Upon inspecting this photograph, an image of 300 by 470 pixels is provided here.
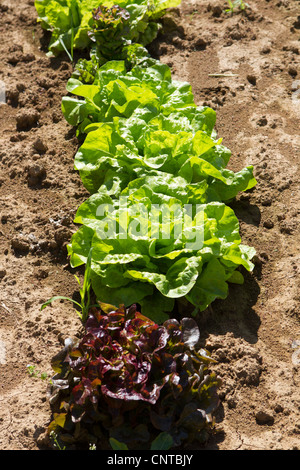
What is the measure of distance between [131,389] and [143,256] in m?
0.85

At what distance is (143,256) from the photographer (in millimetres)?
3541

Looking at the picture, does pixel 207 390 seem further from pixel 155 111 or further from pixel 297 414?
pixel 155 111

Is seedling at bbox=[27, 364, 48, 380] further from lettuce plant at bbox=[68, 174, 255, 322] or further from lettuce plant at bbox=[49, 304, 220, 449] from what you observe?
lettuce plant at bbox=[68, 174, 255, 322]

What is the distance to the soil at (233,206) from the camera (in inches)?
131

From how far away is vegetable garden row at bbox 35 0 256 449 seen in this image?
3.04 m

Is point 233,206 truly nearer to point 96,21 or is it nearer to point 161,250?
point 161,250

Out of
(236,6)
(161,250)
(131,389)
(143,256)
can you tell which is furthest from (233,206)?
(236,6)

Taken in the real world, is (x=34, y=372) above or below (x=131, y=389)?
below

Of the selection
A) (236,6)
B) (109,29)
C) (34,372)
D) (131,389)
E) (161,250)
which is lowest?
(34,372)

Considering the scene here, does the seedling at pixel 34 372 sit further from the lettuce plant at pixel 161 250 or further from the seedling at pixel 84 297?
the lettuce plant at pixel 161 250

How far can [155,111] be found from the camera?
432 cm

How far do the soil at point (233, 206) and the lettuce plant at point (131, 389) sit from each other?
0.19m

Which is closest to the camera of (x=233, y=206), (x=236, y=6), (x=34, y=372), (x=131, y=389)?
(x=131, y=389)

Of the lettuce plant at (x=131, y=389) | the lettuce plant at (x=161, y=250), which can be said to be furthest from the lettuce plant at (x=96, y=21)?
the lettuce plant at (x=131, y=389)
